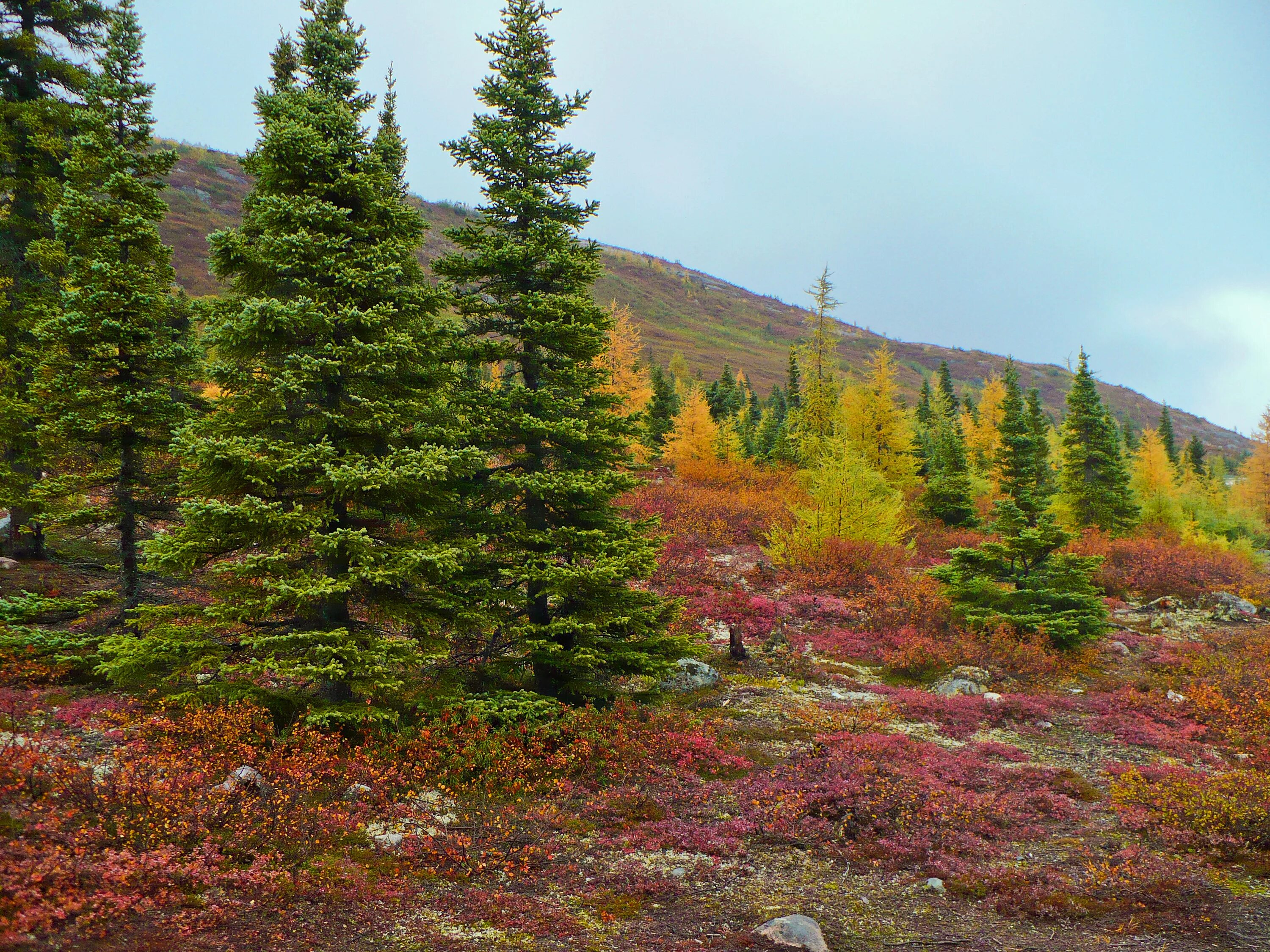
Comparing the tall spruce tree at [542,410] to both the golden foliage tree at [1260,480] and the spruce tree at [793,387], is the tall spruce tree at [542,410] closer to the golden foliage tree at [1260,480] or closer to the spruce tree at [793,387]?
the spruce tree at [793,387]

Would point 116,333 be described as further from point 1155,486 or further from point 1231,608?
point 1155,486

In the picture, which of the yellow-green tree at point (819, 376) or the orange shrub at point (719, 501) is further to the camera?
the yellow-green tree at point (819, 376)

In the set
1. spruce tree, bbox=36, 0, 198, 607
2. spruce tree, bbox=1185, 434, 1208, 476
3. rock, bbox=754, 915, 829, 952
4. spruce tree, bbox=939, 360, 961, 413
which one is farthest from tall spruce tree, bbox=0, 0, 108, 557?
spruce tree, bbox=1185, 434, 1208, 476

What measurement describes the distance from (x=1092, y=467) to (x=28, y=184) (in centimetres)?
4877

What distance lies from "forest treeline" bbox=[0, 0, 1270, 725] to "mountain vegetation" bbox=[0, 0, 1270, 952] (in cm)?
9

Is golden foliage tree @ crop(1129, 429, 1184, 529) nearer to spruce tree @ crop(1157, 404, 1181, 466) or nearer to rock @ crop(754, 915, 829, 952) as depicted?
spruce tree @ crop(1157, 404, 1181, 466)

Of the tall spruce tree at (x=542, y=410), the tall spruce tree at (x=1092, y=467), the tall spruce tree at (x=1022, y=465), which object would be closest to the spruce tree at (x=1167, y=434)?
the tall spruce tree at (x=1092, y=467)

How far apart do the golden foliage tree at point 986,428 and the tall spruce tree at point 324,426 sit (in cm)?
4832

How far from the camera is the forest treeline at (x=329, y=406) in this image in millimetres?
10586

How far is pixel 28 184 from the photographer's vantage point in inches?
719

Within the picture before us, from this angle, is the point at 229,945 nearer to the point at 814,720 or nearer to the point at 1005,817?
the point at 1005,817

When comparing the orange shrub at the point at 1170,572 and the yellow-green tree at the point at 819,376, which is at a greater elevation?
the yellow-green tree at the point at 819,376

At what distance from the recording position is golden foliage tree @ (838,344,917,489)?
42.0 meters

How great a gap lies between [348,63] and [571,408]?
809 cm
